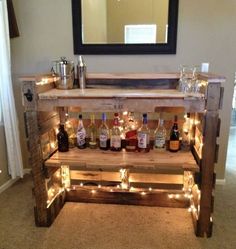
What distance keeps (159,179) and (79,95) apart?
104cm

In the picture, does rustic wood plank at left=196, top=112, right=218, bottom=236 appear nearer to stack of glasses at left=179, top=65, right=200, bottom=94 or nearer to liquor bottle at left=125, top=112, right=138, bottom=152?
stack of glasses at left=179, top=65, right=200, bottom=94

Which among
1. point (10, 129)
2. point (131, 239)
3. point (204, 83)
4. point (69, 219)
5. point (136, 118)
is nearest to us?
point (204, 83)

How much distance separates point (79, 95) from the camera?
159 centimetres

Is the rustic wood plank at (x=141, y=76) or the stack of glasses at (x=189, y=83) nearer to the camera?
the stack of glasses at (x=189, y=83)

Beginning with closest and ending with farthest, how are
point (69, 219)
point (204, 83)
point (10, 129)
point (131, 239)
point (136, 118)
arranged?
point (204, 83) → point (131, 239) → point (69, 219) → point (136, 118) → point (10, 129)

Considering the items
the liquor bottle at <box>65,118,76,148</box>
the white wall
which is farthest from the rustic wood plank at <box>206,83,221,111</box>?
the white wall

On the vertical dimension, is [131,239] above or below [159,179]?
below

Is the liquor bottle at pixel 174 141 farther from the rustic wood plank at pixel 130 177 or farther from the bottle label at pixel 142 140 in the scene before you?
the rustic wood plank at pixel 130 177

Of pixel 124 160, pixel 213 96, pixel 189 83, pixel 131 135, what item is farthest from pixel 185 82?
pixel 124 160

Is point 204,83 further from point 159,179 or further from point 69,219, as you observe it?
point 69,219

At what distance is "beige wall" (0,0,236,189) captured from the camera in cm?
212

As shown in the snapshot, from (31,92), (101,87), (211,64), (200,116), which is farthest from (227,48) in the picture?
(31,92)

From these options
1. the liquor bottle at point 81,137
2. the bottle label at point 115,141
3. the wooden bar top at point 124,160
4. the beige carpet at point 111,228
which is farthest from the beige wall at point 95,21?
the beige carpet at point 111,228

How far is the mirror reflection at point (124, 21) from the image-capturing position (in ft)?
6.98
